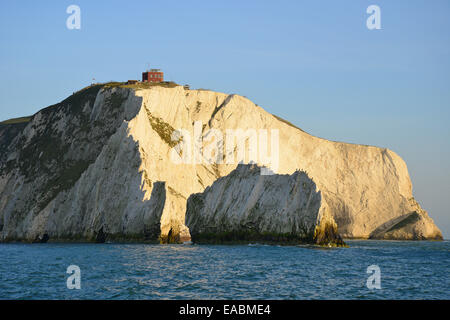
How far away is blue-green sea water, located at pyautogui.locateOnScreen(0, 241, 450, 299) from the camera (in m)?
32.7

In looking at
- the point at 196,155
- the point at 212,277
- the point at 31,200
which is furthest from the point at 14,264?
the point at 196,155

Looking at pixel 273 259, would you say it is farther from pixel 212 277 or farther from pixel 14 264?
pixel 14 264

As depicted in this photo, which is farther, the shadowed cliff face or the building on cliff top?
the building on cliff top

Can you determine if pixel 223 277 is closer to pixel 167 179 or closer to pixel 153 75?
pixel 167 179

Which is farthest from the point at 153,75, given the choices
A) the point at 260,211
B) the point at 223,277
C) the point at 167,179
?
the point at 223,277

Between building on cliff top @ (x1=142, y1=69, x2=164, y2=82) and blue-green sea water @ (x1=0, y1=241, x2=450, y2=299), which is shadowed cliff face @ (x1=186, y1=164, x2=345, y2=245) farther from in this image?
building on cliff top @ (x1=142, y1=69, x2=164, y2=82)

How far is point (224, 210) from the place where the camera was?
263ft

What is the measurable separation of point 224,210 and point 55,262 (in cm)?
3176

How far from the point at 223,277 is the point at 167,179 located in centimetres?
6435

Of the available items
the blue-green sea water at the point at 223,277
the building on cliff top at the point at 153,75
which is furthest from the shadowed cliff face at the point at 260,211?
the building on cliff top at the point at 153,75

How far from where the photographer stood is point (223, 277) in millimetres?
39812

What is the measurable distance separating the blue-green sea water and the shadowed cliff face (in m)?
15.2

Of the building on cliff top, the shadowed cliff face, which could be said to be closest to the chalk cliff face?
the shadowed cliff face
